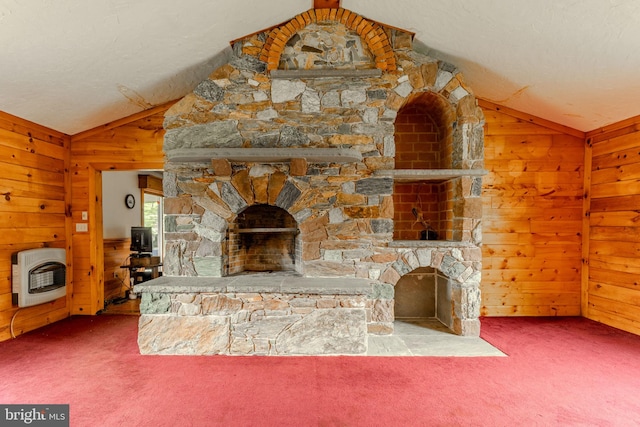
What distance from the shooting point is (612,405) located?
1.85m

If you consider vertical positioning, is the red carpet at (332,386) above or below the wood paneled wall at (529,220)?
below

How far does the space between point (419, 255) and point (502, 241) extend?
4.32ft

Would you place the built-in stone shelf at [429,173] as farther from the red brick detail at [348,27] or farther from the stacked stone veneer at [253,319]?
the stacked stone veneer at [253,319]

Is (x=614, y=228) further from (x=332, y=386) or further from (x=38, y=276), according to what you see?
(x=38, y=276)

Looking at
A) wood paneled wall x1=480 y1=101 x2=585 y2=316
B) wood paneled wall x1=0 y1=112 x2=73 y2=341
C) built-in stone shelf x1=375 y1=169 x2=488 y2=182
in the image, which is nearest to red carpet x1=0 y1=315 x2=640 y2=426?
wood paneled wall x1=0 y1=112 x2=73 y2=341

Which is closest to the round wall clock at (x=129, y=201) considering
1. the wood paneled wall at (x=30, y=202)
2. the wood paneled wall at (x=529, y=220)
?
the wood paneled wall at (x=30, y=202)

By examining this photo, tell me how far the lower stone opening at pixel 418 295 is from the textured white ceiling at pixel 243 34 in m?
2.14

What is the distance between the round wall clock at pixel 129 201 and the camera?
4715mm

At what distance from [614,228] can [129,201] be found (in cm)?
643

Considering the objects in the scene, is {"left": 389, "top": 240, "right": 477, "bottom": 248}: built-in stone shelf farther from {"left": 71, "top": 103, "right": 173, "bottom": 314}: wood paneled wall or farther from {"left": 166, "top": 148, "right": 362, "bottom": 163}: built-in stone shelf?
{"left": 71, "top": 103, "right": 173, "bottom": 314}: wood paneled wall

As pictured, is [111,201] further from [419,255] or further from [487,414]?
[487,414]

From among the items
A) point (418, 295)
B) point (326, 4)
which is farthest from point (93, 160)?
point (418, 295)

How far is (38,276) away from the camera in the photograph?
2.92 m

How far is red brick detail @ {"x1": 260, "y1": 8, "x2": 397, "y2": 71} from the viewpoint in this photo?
2732mm
